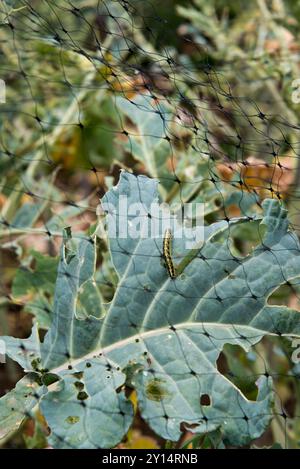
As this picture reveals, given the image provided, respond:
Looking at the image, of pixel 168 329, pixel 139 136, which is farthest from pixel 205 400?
pixel 168 329

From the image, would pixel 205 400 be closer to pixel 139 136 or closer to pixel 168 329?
pixel 139 136

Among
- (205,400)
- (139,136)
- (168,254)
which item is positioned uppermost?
(168,254)

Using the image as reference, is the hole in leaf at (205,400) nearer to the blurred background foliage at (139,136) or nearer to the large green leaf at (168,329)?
the blurred background foliage at (139,136)

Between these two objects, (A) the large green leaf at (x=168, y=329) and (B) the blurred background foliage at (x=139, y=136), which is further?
(B) the blurred background foliage at (x=139, y=136)

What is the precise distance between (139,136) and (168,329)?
2.45 feet

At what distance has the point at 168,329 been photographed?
4.23 ft

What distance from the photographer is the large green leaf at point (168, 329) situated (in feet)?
4.02

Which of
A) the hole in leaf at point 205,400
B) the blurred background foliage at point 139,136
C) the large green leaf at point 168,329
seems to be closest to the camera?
the large green leaf at point 168,329

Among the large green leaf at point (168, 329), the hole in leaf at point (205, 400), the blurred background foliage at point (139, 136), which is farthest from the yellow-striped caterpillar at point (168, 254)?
the hole in leaf at point (205, 400)

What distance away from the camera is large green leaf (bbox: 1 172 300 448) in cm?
123

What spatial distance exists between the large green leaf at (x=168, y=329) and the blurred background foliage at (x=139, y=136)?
0.10 metres

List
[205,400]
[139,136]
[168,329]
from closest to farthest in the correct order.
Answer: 1. [168,329]
2. [139,136]
3. [205,400]

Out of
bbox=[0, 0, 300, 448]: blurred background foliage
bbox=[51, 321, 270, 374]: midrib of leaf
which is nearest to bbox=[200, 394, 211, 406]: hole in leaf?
bbox=[0, 0, 300, 448]: blurred background foliage
